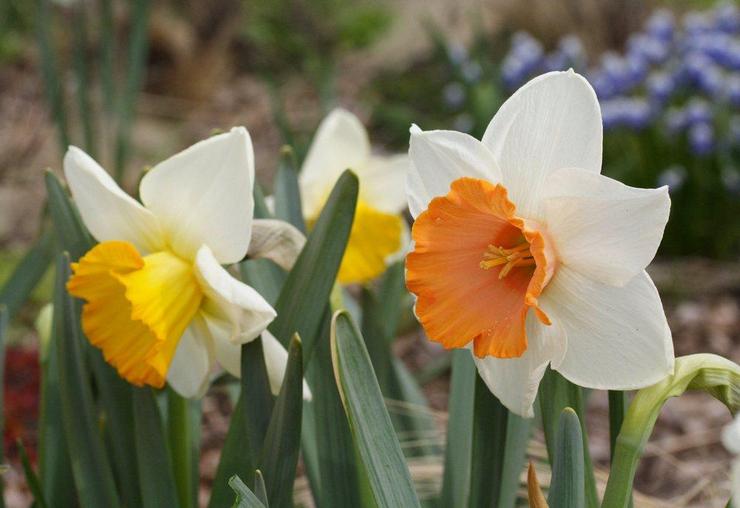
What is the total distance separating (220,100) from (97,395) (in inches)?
177

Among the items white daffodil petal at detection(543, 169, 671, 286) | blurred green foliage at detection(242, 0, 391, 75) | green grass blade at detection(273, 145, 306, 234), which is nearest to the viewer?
white daffodil petal at detection(543, 169, 671, 286)

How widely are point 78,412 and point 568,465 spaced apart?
484 mm

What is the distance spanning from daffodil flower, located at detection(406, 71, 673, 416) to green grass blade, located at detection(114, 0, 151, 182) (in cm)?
186

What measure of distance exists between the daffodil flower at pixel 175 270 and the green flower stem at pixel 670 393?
0.30 m

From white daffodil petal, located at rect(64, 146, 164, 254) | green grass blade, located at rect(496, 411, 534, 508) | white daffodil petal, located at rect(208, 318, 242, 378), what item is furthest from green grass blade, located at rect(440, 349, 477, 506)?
white daffodil petal, located at rect(64, 146, 164, 254)

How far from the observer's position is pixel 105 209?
3.16 ft

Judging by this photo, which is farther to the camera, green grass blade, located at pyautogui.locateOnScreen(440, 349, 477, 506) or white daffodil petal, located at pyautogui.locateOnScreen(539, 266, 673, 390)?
green grass blade, located at pyautogui.locateOnScreen(440, 349, 477, 506)

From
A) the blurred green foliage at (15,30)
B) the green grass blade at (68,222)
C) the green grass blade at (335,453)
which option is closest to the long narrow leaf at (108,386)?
the green grass blade at (68,222)

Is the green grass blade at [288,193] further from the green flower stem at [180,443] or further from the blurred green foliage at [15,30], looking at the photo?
the blurred green foliage at [15,30]

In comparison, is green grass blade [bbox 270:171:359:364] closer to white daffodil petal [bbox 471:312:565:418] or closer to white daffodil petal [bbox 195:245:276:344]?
white daffodil petal [bbox 195:245:276:344]

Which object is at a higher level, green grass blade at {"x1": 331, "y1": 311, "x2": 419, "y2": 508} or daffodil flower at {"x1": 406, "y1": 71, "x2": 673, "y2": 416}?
daffodil flower at {"x1": 406, "y1": 71, "x2": 673, "y2": 416}

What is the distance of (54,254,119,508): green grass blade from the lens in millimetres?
959

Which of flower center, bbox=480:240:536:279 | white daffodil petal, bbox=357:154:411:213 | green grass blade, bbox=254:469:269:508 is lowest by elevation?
green grass blade, bbox=254:469:269:508

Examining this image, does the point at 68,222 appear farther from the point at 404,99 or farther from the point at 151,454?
the point at 404,99
